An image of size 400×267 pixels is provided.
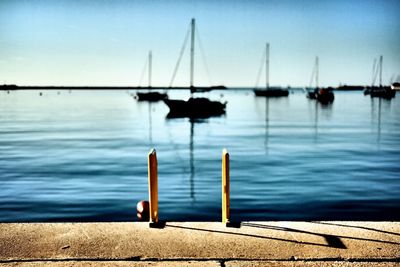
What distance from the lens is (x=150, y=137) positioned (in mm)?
32438

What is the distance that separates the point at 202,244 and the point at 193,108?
52.1 metres

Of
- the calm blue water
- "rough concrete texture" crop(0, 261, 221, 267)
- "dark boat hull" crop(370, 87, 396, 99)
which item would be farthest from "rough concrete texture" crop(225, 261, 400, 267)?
"dark boat hull" crop(370, 87, 396, 99)

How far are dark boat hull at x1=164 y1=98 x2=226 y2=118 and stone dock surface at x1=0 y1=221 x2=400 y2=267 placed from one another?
51.1 metres

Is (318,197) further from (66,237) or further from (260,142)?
(260,142)

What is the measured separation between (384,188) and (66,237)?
448 inches

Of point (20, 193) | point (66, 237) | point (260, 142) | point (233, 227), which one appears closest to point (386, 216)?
point (233, 227)

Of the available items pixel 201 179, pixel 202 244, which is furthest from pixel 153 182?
pixel 201 179

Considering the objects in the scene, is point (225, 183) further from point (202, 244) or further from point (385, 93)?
point (385, 93)

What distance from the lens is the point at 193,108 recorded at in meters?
57.6

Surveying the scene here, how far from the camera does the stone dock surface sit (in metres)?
5.18

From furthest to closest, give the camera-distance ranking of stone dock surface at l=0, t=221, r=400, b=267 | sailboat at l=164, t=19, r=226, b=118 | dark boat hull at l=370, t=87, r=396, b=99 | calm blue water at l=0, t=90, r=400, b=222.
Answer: dark boat hull at l=370, t=87, r=396, b=99
sailboat at l=164, t=19, r=226, b=118
calm blue water at l=0, t=90, r=400, b=222
stone dock surface at l=0, t=221, r=400, b=267

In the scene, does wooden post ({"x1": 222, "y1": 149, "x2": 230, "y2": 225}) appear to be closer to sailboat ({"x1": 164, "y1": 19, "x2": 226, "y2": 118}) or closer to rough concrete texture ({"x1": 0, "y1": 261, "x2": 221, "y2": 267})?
rough concrete texture ({"x1": 0, "y1": 261, "x2": 221, "y2": 267})

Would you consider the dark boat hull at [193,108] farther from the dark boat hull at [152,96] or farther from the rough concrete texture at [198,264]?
the dark boat hull at [152,96]

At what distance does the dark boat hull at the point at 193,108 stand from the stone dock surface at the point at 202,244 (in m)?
51.1
